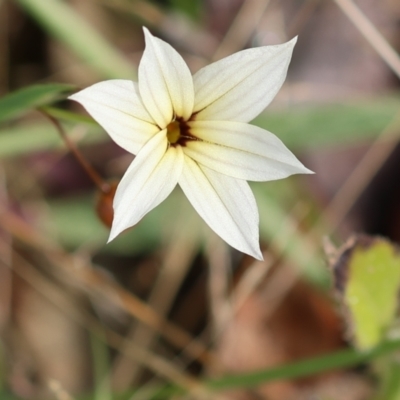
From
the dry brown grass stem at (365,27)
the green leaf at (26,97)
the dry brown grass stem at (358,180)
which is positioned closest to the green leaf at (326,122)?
the dry brown grass stem at (358,180)

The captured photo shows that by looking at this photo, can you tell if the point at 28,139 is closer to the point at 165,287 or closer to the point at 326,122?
the point at 165,287

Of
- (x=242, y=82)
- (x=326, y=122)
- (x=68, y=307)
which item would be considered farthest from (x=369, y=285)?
(x=68, y=307)

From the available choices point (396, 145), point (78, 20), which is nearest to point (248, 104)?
point (78, 20)

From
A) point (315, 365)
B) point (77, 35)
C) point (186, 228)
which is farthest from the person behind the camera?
point (186, 228)

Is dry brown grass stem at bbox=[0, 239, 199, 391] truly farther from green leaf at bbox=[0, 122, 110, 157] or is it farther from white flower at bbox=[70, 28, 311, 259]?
white flower at bbox=[70, 28, 311, 259]

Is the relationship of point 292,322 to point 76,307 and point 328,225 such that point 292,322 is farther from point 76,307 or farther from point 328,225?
point 76,307

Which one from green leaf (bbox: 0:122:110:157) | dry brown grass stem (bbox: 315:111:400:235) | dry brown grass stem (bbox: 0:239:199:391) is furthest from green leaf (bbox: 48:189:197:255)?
dry brown grass stem (bbox: 315:111:400:235)
